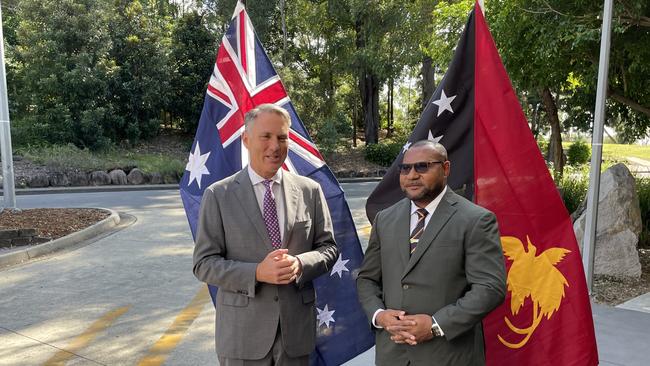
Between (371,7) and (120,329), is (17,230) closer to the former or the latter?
(120,329)

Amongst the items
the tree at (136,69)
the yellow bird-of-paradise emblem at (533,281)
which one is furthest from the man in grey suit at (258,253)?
the tree at (136,69)

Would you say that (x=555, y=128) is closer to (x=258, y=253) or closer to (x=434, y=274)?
(x=434, y=274)

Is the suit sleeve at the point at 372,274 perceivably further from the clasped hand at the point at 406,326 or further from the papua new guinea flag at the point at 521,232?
the papua new guinea flag at the point at 521,232

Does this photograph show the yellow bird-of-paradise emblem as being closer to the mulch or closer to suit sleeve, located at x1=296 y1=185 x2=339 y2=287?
suit sleeve, located at x1=296 y1=185 x2=339 y2=287

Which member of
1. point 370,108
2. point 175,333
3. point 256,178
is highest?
point 370,108

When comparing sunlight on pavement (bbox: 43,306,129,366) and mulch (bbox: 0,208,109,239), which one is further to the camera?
mulch (bbox: 0,208,109,239)

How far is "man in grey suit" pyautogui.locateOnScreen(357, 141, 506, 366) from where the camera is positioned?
88.4 inches

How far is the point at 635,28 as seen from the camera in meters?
7.47

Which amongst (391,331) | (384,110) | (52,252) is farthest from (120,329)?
(384,110)

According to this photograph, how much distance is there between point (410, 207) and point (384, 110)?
49.2 meters

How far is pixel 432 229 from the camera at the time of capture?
234cm

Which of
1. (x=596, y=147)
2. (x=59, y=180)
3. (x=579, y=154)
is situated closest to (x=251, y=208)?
(x=596, y=147)

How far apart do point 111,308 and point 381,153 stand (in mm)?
22949

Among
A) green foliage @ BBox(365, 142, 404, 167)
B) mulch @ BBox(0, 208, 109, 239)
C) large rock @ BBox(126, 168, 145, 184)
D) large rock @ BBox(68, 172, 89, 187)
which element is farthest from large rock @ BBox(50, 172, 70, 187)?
green foliage @ BBox(365, 142, 404, 167)
